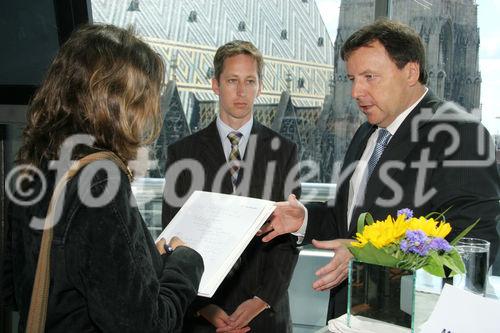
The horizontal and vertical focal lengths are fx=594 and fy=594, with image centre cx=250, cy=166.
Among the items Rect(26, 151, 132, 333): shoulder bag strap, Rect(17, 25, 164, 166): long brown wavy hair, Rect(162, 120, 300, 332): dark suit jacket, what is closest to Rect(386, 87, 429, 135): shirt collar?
Rect(162, 120, 300, 332): dark suit jacket

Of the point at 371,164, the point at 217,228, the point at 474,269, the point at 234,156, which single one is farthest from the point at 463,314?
the point at 234,156

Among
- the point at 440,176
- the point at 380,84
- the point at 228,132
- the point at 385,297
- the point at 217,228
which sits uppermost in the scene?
the point at 380,84

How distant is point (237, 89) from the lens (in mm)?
2449

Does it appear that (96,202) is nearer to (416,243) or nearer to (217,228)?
(217,228)

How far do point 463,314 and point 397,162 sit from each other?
2.70 ft

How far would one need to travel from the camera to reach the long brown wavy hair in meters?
1.17

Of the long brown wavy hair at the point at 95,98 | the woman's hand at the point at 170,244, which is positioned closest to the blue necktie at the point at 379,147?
the woman's hand at the point at 170,244

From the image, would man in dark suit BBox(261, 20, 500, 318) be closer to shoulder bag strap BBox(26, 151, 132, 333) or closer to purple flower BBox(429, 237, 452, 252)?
purple flower BBox(429, 237, 452, 252)

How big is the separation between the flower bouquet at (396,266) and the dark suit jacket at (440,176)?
419 millimetres

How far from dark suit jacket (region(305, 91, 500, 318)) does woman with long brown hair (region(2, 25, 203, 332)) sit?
778mm

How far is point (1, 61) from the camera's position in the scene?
284 cm

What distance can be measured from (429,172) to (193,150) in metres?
0.99

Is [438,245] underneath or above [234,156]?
underneath

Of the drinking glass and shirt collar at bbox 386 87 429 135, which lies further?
shirt collar at bbox 386 87 429 135
